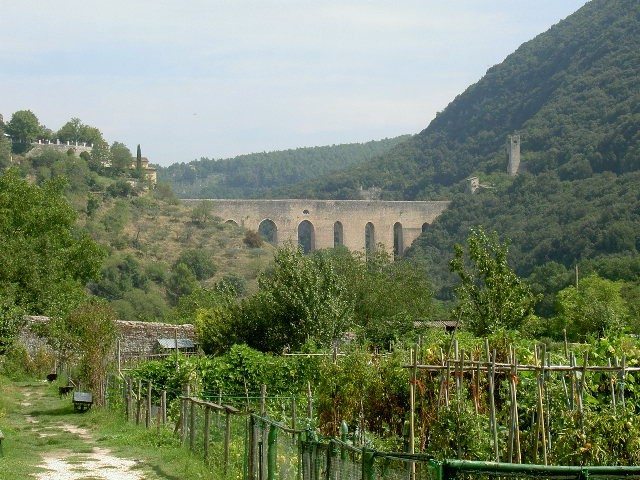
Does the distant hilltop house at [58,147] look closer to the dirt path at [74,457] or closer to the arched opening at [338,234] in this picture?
the arched opening at [338,234]

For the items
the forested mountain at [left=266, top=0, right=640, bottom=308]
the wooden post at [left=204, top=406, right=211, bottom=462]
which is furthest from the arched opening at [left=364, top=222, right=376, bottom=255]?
the wooden post at [left=204, top=406, right=211, bottom=462]

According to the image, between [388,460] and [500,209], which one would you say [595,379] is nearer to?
[388,460]

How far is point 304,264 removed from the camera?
25.3 meters

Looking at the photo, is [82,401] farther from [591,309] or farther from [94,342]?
[591,309]

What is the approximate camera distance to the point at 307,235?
329ft

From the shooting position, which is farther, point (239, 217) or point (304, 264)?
point (239, 217)

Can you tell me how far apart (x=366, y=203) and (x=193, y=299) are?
56.5 meters

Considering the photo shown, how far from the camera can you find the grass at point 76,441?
11.3 metres

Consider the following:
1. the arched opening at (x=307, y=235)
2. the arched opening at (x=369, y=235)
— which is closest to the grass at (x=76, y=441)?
the arched opening at (x=307, y=235)

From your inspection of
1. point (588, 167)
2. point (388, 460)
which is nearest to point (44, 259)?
point (388, 460)

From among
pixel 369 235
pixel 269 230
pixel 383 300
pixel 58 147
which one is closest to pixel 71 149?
pixel 58 147

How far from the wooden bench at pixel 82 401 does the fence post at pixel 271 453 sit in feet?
29.2

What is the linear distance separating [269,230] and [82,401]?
3192 inches

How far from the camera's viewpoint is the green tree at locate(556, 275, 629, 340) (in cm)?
2630
